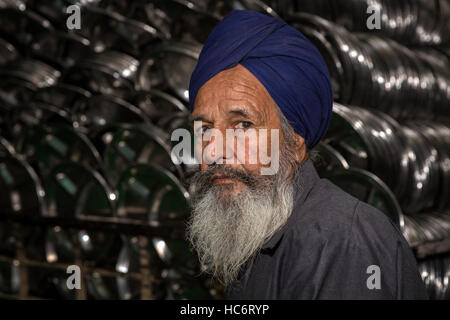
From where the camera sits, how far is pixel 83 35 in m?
3.47

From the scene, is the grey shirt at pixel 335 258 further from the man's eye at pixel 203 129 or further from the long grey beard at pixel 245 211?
the man's eye at pixel 203 129

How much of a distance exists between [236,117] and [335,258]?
0.38 meters

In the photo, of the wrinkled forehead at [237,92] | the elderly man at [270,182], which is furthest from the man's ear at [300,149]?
the wrinkled forehead at [237,92]

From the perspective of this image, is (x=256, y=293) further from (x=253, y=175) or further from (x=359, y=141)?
(x=359, y=141)

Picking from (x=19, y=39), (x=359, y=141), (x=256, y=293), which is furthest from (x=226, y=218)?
(x=19, y=39)

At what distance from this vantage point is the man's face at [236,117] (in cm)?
121

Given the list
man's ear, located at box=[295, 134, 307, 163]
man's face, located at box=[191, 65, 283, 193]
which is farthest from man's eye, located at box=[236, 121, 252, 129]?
man's ear, located at box=[295, 134, 307, 163]

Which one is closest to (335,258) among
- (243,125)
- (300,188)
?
(300,188)

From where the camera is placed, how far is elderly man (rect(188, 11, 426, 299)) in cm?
107

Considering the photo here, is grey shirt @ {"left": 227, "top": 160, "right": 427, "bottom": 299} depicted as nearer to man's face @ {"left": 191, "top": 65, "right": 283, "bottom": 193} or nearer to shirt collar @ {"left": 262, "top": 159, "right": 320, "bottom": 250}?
shirt collar @ {"left": 262, "top": 159, "right": 320, "bottom": 250}

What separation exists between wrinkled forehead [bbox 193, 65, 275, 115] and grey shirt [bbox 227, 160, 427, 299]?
24cm

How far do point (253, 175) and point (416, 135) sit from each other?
1.99m

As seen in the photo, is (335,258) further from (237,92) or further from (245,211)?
(237,92)

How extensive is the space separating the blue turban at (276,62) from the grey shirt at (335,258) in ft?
0.70
